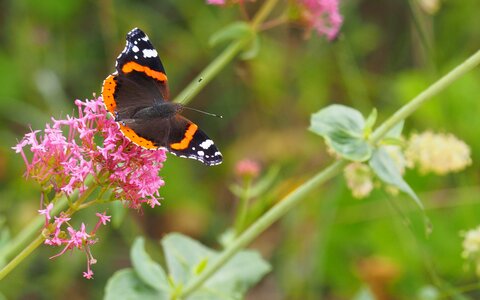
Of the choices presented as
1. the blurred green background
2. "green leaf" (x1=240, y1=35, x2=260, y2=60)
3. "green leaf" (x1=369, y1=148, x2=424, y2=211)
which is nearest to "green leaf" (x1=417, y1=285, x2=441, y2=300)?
the blurred green background

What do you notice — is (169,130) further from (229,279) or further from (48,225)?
(229,279)

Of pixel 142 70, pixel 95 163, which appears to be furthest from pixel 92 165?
pixel 142 70

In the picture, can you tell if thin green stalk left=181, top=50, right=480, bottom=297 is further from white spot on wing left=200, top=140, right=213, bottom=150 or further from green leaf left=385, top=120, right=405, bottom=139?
white spot on wing left=200, top=140, right=213, bottom=150

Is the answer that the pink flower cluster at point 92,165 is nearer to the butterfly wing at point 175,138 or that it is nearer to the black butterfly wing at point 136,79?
the butterfly wing at point 175,138

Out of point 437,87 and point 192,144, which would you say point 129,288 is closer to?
point 192,144

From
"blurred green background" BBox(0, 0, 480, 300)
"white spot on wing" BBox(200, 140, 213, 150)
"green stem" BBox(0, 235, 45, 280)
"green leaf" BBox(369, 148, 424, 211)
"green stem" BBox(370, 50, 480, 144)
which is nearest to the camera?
"green stem" BBox(0, 235, 45, 280)

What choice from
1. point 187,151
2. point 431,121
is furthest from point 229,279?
point 431,121
